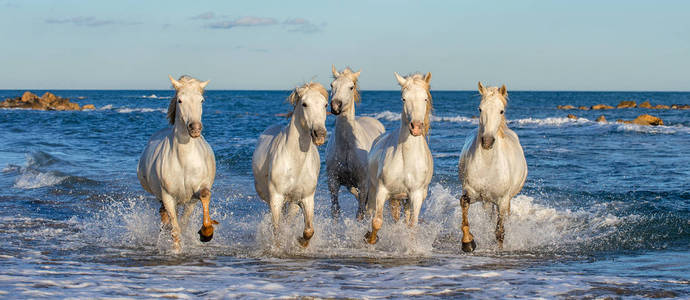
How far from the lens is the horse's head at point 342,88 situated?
7.76m

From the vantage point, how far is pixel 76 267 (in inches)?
264

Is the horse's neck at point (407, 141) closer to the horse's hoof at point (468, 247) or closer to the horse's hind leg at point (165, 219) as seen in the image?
the horse's hoof at point (468, 247)

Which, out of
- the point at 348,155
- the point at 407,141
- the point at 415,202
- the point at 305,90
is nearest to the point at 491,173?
the point at 415,202

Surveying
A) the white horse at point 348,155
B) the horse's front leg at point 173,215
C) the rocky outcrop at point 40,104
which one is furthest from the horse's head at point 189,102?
the rocky outcrop at point 40,104

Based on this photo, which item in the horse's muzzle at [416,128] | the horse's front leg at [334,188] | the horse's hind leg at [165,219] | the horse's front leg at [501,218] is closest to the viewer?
the horse's muzzle at [416,128]

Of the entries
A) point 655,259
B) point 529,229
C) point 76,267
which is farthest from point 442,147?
point 76,267

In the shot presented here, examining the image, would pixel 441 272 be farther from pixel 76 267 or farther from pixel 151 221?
pixel 151 221

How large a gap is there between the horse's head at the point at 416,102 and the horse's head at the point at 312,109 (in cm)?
84

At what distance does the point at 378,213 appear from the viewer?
24.9 feet

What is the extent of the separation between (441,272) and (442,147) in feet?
53.5

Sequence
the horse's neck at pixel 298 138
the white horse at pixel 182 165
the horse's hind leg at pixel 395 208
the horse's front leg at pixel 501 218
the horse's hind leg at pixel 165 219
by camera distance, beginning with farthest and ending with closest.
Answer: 1. the horse's hind leg at pixel 395 208
2. the horse's hind leg at pixel 165 219
3. the horse's front leg at pixel 501 218
4. the horse's neck at pixel 298 138
5. the white horse at pixel 182 165

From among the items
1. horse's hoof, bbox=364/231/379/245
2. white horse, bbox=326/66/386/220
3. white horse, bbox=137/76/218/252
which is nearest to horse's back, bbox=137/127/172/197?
white horse, bbox=137/76/218/252

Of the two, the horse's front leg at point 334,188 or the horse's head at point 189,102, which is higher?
the horse's head at point 189,102

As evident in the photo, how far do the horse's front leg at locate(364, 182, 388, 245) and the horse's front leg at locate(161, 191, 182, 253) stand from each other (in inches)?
82.6
